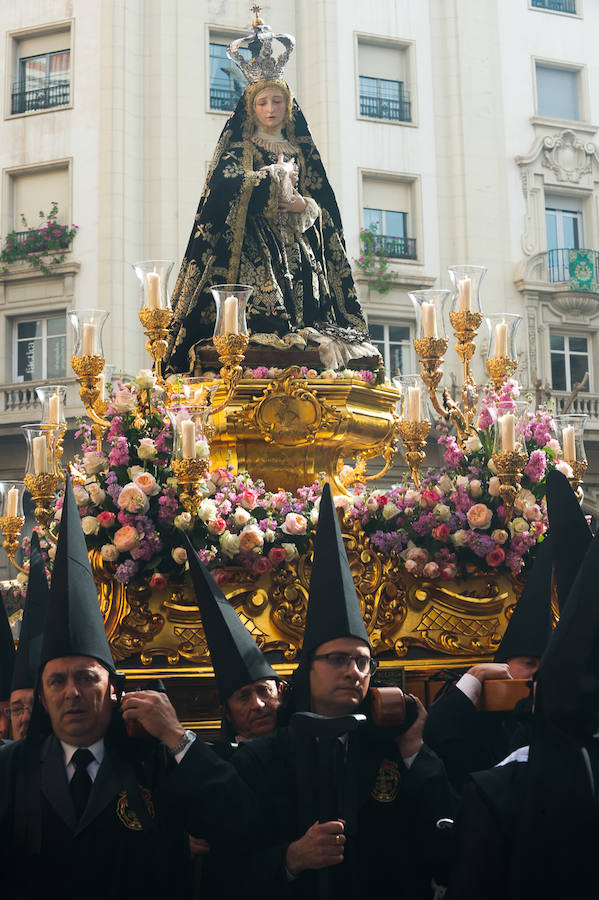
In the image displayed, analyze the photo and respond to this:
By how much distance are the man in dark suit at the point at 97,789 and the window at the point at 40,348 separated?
16.5m

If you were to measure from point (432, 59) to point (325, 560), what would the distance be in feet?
62.8

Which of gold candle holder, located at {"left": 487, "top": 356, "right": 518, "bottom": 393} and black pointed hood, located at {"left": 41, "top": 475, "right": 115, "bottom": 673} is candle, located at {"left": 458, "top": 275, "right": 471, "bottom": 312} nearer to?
gold candle holder, located at {"left": 487, "top": 356, "right": 518, "bottom": 393}

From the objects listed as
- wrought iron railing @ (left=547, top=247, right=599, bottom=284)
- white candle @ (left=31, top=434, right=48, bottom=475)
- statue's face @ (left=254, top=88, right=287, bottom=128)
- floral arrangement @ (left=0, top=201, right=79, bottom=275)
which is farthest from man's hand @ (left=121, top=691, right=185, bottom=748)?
wrought iron railing @ (left=547, top=247, right=599, bottom=284)

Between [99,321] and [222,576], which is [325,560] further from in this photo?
[99,321]

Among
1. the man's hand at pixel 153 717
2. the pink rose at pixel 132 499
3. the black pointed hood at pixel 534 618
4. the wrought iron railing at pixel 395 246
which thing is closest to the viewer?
the man's hand at pixel 153 717

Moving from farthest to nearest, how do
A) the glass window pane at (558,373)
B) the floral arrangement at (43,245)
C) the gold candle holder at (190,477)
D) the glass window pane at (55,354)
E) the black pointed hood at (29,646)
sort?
the glass window pane at (558,373)
the glass window pane at (55,354)
the floral arrangement at (43,245)
the gold candle holder at (190,477)
the black pointed hood at (29,646)

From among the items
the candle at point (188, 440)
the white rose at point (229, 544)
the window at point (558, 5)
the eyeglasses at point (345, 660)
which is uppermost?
the window at point (558, 5)

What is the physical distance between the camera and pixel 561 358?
70.0 ft

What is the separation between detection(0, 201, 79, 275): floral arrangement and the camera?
19.6m

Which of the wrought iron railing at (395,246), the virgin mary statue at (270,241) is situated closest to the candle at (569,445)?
the virgin mary statue at (270,241)

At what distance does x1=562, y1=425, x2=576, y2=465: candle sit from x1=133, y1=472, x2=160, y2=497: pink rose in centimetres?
234

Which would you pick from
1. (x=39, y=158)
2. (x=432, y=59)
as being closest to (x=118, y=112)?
(x=39, y=158)

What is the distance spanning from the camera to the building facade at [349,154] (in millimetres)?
19672

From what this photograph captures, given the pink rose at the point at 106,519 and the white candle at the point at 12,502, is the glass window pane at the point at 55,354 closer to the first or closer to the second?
the white candle at the point at 12,502
